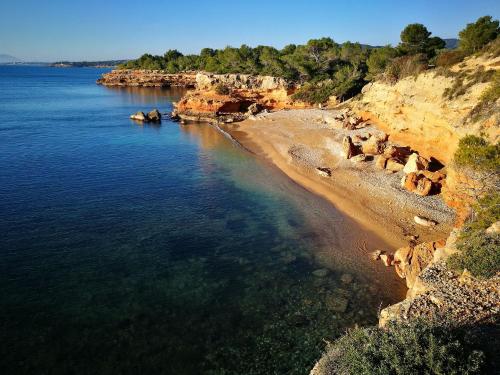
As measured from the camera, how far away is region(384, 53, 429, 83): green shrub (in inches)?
1272

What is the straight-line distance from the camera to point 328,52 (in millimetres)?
77250

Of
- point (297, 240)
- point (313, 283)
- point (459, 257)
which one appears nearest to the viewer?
point (459, 257)

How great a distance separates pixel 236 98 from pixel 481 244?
57.0 meters

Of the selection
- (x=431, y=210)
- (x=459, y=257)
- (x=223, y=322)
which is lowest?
(x=223, y=322)

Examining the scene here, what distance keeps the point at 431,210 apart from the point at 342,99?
42078 mm

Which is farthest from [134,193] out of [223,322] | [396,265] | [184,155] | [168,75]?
[168,75]

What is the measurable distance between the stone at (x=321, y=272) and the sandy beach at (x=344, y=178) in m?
5.07

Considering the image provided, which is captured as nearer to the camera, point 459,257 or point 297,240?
point 459,257

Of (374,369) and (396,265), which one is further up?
(374,369)

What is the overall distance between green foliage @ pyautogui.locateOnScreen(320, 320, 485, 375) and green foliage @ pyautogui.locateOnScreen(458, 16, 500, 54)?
29.5 meters

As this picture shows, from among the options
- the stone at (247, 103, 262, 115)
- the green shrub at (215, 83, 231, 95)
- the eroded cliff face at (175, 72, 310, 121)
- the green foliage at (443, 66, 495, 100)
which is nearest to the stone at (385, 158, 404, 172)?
the green foliage at (443, 66, 495, 100)

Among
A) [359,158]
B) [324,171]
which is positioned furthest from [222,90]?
[324,171]

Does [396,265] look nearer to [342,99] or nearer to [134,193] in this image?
[134,193]

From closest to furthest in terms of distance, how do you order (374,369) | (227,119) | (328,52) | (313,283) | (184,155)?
1. (374,369)
2. (313,283)
3. (184,155)
4. (227,119)
5. (328,52)
